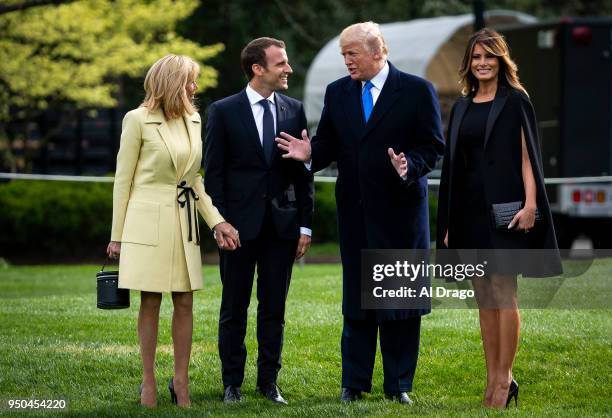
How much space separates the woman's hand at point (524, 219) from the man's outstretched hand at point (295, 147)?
50.8 inches

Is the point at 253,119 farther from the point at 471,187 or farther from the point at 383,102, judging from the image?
the point at 471,187

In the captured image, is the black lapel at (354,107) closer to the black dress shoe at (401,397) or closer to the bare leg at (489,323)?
the bare leg at (489,323)

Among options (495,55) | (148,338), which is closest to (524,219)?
(495,55)

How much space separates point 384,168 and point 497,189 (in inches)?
28.6

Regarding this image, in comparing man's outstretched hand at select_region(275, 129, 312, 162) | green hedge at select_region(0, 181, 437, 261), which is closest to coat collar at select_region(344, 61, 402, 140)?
man's outstretched hand at select_region(275, 129, 312, 162)

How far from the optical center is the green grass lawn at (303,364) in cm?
711

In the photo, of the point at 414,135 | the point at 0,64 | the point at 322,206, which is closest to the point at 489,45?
the point at 414,135

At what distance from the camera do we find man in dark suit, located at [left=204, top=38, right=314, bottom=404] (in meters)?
Answer: 7.25

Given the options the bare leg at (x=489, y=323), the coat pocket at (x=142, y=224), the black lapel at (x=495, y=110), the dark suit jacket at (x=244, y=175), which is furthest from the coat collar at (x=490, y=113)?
the coat pocket at (x=142, y=224)

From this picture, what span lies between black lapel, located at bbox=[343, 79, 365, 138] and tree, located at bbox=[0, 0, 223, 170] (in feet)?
55.9

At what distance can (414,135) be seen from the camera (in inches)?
285

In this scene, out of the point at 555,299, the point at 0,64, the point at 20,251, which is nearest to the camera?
the point at 555,299

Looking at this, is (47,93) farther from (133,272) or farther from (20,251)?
(133,272)

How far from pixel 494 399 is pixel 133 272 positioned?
2.11m
